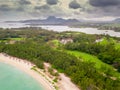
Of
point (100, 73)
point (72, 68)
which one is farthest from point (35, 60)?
point (100, 73)

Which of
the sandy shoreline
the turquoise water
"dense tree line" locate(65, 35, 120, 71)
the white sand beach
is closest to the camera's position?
the white sand beach

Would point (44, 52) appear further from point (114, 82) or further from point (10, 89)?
point (114, 82)

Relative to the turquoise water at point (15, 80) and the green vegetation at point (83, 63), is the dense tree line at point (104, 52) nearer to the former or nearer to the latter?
the green vegetation at point (83, 63)

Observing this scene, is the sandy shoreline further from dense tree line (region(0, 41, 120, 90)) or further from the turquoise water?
dense tree line (region(0, 41, 120, 90))

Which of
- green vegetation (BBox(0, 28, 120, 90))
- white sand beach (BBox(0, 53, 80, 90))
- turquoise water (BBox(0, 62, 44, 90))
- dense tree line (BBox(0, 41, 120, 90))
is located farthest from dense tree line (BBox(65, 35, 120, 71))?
turquoise water (BBox(0, 62, 44, 90))

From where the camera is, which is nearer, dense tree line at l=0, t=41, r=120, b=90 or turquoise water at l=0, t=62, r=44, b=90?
dense tree line at l=0, t=41, r=120, b=90
